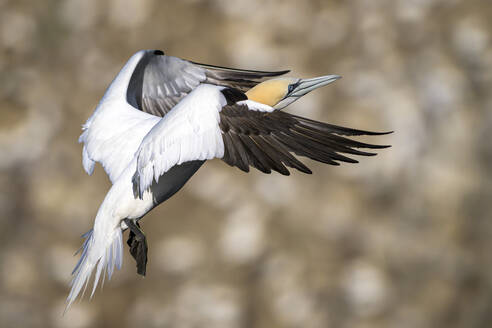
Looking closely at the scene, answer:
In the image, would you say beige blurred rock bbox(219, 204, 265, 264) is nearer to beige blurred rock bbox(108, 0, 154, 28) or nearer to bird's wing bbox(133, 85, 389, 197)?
beige blurred rock bbox(108, 0, 154, 28)

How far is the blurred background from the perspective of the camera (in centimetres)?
632

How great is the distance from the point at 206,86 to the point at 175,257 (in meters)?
4.21

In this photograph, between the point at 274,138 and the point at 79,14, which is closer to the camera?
the point at 274,138

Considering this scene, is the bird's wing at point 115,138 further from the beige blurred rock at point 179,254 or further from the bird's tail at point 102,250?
the beige blurred rock at point 179,254

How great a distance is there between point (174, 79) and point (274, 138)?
1125mm

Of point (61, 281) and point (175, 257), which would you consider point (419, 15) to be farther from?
Answer: point (61, 281)

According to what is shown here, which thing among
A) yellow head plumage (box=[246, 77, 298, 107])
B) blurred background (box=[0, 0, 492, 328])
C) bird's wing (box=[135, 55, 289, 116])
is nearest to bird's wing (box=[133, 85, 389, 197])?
yellow head plumage (box=[246, 77, 298, 107])

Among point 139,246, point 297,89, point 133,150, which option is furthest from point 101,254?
point 297,89

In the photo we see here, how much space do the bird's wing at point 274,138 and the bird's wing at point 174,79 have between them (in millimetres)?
929

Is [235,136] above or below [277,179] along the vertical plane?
above

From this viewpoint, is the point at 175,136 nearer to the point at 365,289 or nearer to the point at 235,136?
the point at 235,136

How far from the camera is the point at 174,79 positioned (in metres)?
3.29

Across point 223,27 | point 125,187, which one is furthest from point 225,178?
point 125,187

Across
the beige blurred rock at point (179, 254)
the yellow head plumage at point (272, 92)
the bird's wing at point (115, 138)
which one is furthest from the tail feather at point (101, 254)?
the beige blurred rock at point (179, 254)
